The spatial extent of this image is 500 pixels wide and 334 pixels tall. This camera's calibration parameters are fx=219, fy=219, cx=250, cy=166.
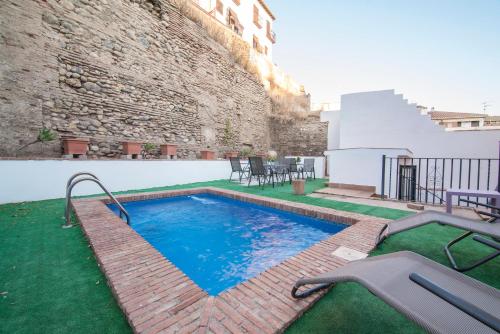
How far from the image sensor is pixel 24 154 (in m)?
4.91

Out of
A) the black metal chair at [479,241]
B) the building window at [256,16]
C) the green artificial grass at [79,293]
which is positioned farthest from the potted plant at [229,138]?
the building window at [256,16]

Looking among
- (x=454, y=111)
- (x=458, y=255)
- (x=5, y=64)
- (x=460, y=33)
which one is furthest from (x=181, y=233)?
(x=454, y=111)

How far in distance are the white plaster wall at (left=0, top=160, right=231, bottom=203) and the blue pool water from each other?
1.26 m

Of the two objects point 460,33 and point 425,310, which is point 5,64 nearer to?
point 425,310

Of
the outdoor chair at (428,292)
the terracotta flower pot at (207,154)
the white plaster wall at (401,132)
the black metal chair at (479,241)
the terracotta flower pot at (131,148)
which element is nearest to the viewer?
the outdoor chair at (428,292)

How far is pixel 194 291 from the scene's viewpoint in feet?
4.75

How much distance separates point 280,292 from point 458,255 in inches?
76.0

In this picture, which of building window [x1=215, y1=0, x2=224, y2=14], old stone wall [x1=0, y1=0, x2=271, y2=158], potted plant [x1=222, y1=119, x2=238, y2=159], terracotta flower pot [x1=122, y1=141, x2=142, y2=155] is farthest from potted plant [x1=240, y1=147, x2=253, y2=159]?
building window [x1=215, y1=0, x2=224, y2=14]

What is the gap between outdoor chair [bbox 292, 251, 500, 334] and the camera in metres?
0.74

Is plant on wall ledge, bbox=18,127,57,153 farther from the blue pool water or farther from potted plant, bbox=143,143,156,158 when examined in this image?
the blue pool water

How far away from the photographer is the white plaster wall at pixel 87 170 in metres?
4.14

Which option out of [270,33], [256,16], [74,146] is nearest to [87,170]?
[74,146]

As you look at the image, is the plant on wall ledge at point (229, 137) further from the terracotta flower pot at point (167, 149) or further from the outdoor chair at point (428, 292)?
the outdoor chair at point (428, 292)

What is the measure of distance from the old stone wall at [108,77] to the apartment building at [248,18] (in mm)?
6510
